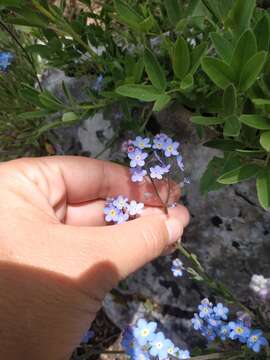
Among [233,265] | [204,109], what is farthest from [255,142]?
[233,265]

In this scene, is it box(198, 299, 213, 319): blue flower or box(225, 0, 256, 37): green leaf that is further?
box(198, 299, 213, 319): blue flower

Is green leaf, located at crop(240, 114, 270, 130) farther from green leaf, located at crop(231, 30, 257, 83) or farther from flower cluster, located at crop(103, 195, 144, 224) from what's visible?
flower cluster, located at crop(103, 195, 144, 224)

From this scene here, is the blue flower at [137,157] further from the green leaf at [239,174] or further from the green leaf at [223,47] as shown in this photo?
the green leaf at [223,47]

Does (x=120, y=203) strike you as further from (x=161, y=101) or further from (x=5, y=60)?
(x=5, y=60)

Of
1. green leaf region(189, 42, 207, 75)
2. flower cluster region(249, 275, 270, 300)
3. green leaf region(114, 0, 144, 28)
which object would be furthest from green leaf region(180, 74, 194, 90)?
flower cluster region(249, 275, 270, 300)

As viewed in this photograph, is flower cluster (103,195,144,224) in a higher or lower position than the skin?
lower

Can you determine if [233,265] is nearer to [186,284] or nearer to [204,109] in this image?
[186,284]

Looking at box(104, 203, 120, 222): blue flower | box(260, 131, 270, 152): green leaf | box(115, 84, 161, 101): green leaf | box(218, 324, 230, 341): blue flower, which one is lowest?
box(218, 324, 230, 341): blue flower

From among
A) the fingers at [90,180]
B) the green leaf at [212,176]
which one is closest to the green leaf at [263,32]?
the green leaf at [212,176]
